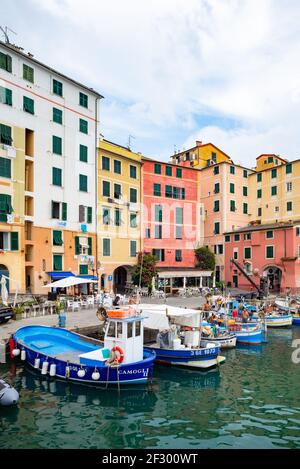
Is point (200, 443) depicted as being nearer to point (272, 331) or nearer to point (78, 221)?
point (272, 331)

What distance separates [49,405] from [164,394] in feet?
15.2

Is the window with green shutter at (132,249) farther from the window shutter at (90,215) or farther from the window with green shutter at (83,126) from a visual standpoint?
the window with green shutter at (83,126)

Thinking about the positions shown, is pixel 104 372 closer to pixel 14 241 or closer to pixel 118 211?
pixel 14 241

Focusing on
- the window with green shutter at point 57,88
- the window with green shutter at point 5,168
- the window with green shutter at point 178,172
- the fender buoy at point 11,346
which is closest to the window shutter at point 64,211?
the window with green shutter at point 5,168

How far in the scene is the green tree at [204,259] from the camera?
158 feet

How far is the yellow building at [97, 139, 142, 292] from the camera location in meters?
39.8

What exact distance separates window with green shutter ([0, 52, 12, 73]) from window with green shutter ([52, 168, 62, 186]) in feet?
30.6

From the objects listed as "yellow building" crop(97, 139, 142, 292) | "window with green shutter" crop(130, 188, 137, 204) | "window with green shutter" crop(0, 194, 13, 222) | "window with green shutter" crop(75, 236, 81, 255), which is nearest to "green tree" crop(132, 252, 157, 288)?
"yellow building" crop(97, 139, 142, 292)

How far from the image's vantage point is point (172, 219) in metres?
47.2

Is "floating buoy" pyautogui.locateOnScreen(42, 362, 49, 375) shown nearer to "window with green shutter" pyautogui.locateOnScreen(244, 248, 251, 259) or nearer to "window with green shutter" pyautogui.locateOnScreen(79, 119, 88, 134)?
"window with green shutter" pyautogui.locateOnScreen(79, 119, 88, 134)

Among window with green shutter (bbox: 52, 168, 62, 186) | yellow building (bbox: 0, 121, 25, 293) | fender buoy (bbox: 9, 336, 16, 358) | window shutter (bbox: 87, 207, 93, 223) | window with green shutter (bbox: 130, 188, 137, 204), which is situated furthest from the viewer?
window with green shutter (bbox: 130, 188, 137, 204)

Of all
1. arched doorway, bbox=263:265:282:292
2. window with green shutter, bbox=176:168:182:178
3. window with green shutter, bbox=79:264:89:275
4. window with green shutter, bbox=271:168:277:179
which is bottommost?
arched doorway, bbox=263:265:282:292

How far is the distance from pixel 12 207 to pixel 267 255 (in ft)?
104

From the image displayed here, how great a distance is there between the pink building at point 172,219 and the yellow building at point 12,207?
1654 centimetres
